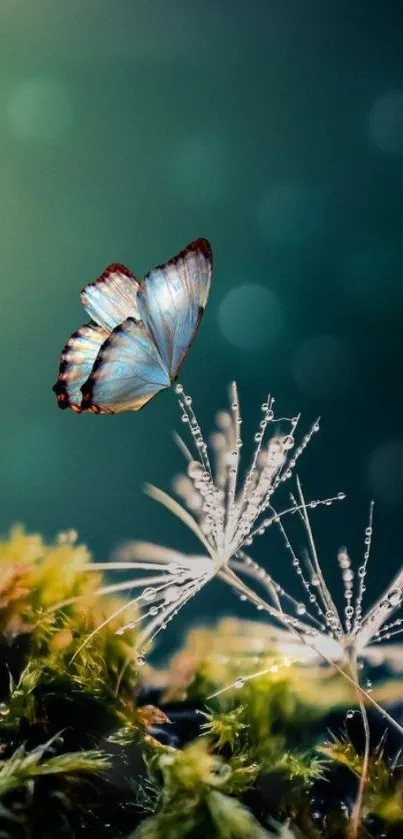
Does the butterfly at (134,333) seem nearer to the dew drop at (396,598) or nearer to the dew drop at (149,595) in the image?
the dew drop at (149,595)

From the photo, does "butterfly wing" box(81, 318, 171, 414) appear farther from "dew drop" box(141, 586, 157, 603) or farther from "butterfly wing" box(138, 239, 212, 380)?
→ "dew drop" box(141, 586, 157, 603)

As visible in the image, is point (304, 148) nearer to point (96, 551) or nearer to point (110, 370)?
point (110, 370)

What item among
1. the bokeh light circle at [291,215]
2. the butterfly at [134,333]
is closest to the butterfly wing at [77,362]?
the butterfly at [134,333]

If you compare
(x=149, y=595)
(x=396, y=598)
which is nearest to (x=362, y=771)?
(x=396, y=598)

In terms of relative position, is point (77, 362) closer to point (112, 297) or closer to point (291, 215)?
point (112, 297)

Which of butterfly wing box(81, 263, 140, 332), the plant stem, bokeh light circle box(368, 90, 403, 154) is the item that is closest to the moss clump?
the plant stem

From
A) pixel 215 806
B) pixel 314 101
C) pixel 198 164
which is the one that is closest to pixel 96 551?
pixel 215 806
